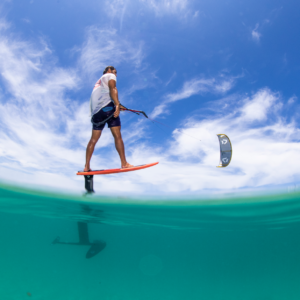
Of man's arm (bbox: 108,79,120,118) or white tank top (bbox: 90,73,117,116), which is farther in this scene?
white tank top (bbox: 90,73,117,116)

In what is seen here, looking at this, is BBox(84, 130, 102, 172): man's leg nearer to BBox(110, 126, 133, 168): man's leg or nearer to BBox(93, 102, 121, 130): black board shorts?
BBox(93, 102, 121, 130): black board shorts

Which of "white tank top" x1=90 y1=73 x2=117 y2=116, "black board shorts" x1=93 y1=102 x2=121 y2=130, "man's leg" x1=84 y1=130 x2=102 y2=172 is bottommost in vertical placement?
"man's leg" x1=84 y1=130 x2=102 y2=172

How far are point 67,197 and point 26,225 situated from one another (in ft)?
27.0

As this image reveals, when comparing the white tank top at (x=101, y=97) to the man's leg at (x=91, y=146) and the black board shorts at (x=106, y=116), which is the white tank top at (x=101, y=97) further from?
the man's leg at (x=91, y=146)

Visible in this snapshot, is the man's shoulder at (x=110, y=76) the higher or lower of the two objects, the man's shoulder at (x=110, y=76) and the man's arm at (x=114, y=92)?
the higher

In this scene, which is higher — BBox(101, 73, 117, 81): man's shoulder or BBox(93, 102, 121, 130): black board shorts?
BBox(101, 73, 117, 81): man's shoulder

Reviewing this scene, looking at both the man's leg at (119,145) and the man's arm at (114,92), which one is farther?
the man's leg at (119,145)

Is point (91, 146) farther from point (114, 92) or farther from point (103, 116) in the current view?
point (114, 92)

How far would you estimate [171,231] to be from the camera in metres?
13.3

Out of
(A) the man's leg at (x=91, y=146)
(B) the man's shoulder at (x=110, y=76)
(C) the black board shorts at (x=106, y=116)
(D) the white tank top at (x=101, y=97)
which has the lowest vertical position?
(A) the man's leg at (x=91, y=146)

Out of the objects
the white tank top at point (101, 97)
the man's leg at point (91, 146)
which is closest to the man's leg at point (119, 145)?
the man's leg at point (91, 146)

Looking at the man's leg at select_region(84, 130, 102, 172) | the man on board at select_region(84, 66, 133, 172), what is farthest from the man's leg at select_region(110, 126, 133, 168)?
the man's leg at select_region(84, 130, 102, 172)

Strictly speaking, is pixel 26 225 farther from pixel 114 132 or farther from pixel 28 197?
pixel 114 132

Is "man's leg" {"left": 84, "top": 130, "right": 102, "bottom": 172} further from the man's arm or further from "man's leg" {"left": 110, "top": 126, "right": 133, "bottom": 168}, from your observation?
the man's arm
